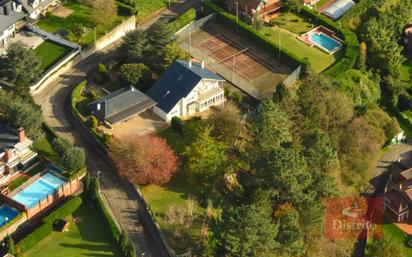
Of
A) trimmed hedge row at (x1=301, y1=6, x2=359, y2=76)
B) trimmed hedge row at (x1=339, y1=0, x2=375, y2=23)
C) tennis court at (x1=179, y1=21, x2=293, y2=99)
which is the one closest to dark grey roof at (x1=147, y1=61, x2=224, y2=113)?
tennis court at (x1=179, y1=21, x2=293, y2=99)

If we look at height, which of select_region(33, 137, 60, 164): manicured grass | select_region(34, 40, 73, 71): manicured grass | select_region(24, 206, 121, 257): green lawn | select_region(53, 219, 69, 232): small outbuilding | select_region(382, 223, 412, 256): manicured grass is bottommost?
select_region(382, 223, 412, 256): manicured grass

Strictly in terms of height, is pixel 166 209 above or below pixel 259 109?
below

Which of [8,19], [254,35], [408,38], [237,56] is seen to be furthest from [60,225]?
[408,38]

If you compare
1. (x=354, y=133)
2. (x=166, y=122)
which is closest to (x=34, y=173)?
(x=166, y=122)

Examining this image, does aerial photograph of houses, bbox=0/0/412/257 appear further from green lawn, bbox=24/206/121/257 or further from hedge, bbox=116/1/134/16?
hedge, bbox=116/1/134/16

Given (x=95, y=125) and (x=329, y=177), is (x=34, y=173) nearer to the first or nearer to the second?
(x=95, y=125)

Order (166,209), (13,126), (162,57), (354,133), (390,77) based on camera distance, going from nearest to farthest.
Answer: (166,209) < (13,126) < (354,133) < (162,57) < (390,77)

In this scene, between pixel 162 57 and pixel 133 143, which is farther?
pixel 162 57

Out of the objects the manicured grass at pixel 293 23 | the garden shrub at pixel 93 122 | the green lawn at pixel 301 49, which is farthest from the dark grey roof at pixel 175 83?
the manicured grass at pixel 293 23
